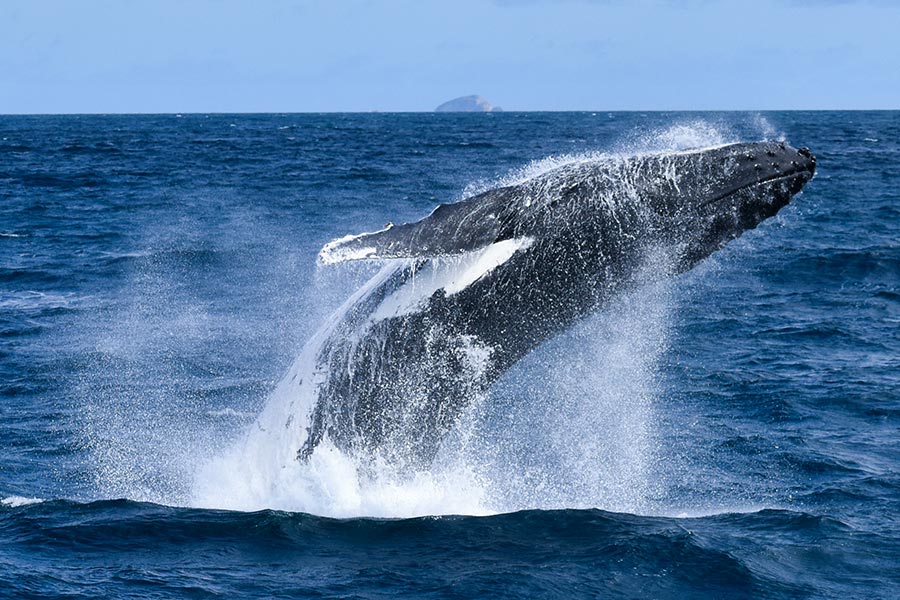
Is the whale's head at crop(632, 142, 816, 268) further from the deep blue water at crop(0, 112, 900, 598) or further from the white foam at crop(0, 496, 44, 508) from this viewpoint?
the white foam at crop(0, 496, 44, 508)

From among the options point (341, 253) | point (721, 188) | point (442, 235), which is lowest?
point (341, 253)

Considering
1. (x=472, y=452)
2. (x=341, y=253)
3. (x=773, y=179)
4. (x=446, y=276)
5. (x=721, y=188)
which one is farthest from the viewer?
(x=472, y=452)

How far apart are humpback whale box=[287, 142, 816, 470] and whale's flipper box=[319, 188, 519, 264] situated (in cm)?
2

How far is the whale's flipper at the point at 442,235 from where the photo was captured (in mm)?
9562

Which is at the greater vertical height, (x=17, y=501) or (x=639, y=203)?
(x=639, y=203)

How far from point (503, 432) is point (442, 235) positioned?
562cm

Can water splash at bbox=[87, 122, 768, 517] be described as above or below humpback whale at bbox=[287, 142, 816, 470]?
below

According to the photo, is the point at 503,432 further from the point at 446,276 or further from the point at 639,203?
the point at 639,203

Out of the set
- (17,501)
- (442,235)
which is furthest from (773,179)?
(17,501)

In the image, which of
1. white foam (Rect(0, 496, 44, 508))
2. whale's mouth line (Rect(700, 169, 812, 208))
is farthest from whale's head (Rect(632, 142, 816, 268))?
white foam (Rect(0, 496, 44, 508))

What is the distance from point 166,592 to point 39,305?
1587cm

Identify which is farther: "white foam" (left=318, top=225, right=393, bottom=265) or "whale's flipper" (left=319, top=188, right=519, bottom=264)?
"whale's flipper" (left=319, top=188, right=519, bottom=264)

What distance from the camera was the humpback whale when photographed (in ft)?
33.5

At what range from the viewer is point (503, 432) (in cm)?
1487
